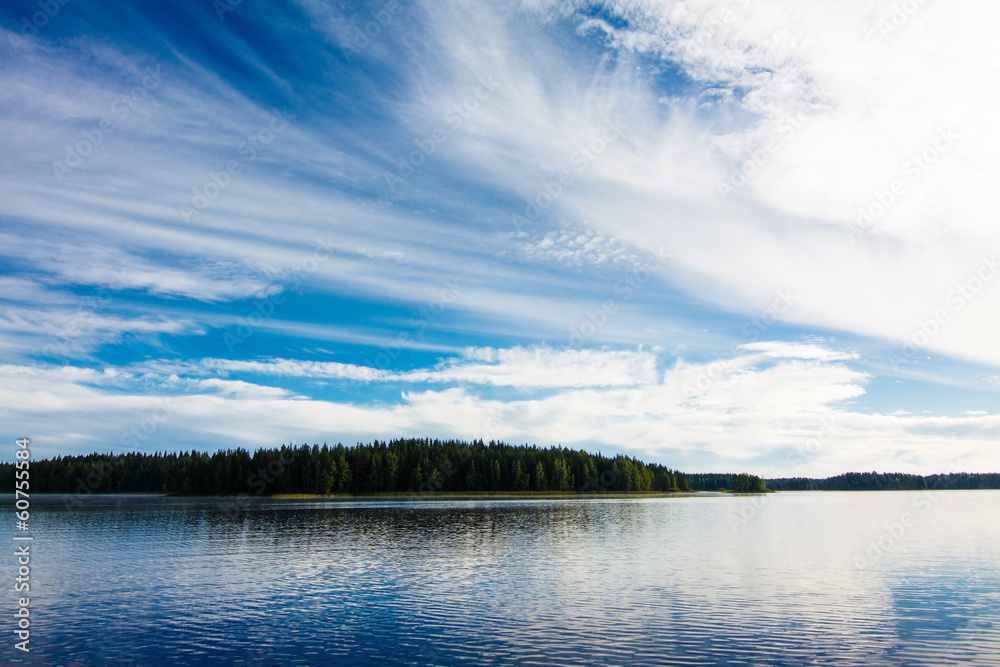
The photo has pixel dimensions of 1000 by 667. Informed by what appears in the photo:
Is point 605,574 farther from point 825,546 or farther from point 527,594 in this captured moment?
point 825,546

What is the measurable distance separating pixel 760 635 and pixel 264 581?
3249 cm

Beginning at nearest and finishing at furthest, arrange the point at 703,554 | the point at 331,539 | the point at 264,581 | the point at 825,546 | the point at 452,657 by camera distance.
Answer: the point at 452,657 → the point at 264,581 → the point at 703,554 → the point at 825,546 → the point at 331,539

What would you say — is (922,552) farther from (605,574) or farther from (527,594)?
(527,594)

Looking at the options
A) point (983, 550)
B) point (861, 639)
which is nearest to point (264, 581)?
point (861, 639)

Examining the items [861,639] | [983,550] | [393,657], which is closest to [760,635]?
[861,639]

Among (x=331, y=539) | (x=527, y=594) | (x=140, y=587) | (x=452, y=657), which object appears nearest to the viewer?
(x=452, y=657)

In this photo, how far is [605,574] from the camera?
4684 cm

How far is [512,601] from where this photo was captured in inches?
1465

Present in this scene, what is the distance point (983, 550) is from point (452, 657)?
193ft

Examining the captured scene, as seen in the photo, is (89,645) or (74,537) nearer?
(89,645)

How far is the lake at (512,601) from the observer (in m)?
27.0

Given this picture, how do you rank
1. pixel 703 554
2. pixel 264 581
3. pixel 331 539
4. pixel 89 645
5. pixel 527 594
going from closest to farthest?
pixel 89 645 < pixel 527 594 < pixel 264 581 < pixel 703 554 < pixel 331 539

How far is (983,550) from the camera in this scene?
60.3 meters

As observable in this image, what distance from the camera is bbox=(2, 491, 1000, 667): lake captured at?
27.0m
